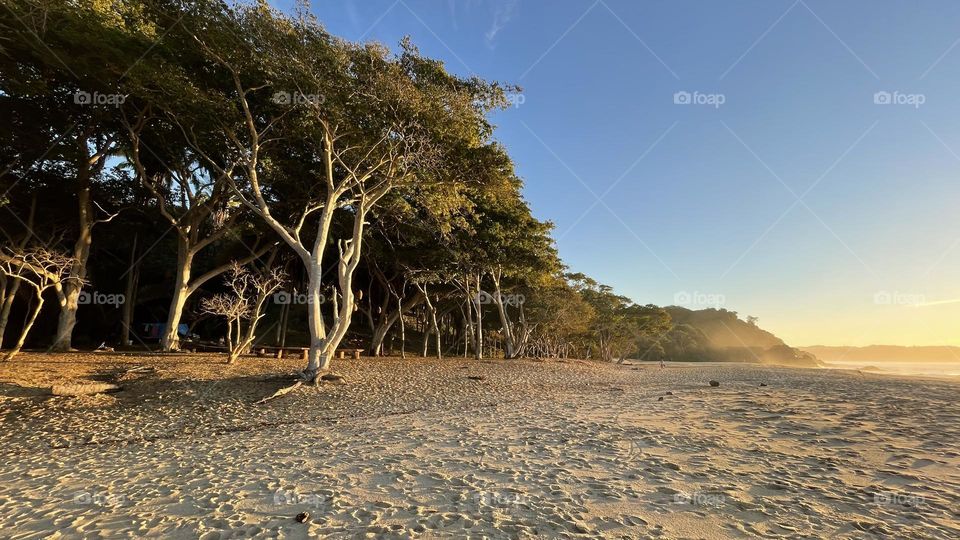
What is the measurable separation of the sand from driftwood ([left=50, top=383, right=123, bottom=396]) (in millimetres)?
259

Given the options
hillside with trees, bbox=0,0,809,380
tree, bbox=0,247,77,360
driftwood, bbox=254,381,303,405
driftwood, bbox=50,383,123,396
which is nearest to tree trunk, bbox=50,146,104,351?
hillside with trees, bbox=0,0,809,380

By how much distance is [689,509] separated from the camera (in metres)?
4.45

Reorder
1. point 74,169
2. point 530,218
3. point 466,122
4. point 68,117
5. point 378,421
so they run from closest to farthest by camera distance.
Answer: point 378,421
point 466,122
point 68,117
point 74,169
point 530,218

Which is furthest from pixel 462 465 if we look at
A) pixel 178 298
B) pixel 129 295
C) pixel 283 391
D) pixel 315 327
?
pixel 129 295

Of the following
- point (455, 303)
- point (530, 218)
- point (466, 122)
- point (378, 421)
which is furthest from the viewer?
point (455, 303)

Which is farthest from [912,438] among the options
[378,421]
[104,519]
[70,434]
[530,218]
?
[530,218]

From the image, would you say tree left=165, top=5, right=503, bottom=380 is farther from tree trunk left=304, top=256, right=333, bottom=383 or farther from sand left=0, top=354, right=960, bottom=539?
sand left=0, top=354, right=960, bottom=539

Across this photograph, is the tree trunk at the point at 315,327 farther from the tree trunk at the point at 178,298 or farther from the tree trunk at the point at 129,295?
the tree trunk at the point at 129,295

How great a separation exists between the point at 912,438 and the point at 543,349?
3876cm

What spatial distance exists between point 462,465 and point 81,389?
33.9 ft

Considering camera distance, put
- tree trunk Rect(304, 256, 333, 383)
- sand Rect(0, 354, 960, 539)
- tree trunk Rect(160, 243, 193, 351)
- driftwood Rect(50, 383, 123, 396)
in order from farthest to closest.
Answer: tree trunk Rect(160, 243, 193, 351) < tree trunk Rect(304, 256, 333, 383) < driftwood Rect(50, 383, 123, 396) < sand Rect(0, 354, 960, 539)

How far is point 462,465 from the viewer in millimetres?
5980

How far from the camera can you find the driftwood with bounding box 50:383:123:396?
1015 centimetres

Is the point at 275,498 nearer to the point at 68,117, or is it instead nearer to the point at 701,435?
the point at 701,435
